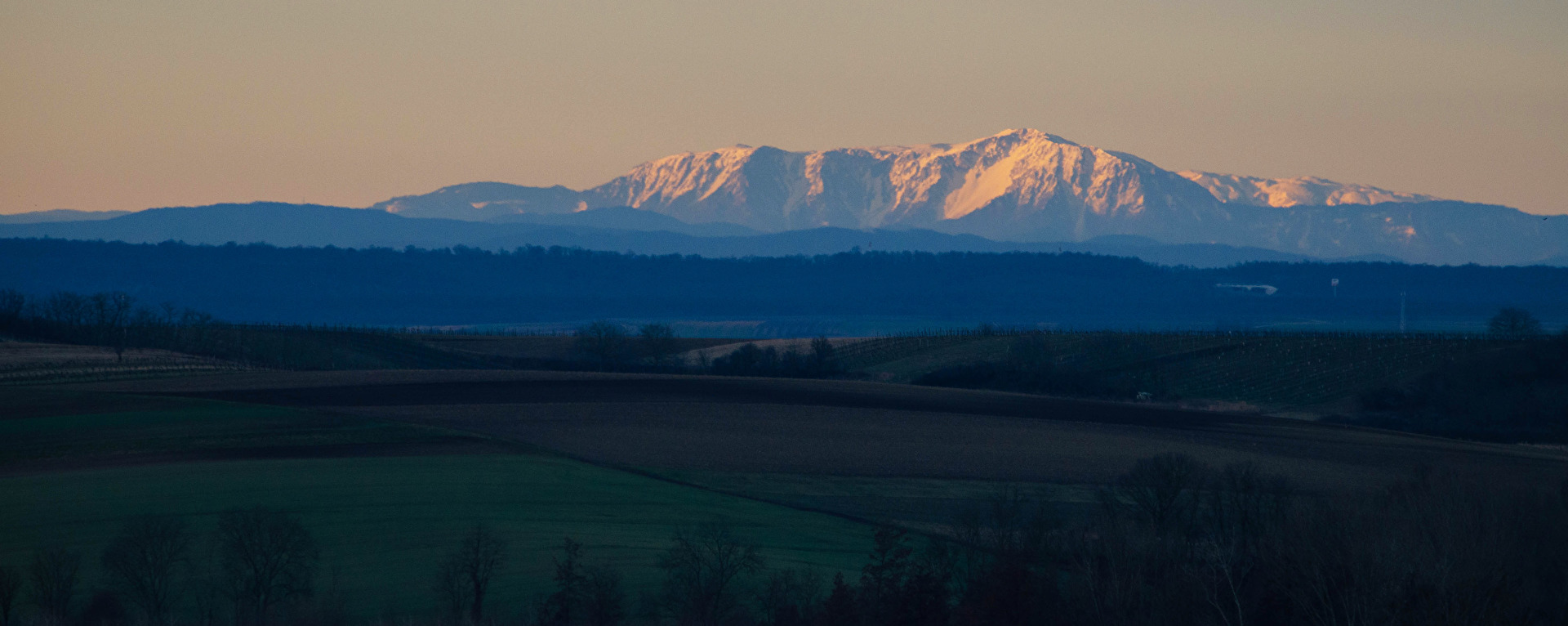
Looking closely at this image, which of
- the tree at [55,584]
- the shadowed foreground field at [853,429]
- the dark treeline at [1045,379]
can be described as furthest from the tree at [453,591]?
the dark treeline at [1045,379]

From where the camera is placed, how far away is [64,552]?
40.7 meters

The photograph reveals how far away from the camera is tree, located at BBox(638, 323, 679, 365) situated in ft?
455

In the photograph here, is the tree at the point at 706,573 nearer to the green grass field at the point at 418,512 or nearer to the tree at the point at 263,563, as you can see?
the green grass field at the point at 418,512

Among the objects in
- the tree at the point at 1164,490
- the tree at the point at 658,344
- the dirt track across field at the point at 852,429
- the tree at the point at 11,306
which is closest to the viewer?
the tree at the point at 1164,490

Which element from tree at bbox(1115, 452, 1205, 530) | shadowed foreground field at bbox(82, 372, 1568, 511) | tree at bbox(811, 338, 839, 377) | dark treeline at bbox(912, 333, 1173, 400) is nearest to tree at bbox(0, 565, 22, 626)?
shadowed foreground field at bbox(82, 372, 1568, 511)

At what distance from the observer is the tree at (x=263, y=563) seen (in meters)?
39.2

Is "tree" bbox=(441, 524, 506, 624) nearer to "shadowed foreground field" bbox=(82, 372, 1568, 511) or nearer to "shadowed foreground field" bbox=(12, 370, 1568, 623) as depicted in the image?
"shadowed foreground field" bbox=(12, 370, 1568, 623)

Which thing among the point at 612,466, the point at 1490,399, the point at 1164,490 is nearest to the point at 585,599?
the point at 612,466

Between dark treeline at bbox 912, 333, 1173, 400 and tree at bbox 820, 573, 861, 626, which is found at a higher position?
dark treeline at bbox 912, 333, 1173, 400

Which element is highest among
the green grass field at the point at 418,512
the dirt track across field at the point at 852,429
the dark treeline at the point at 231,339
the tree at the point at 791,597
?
the dark treeline at the point at 231,339

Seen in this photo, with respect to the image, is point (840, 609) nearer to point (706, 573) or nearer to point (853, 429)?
point (706, 573)

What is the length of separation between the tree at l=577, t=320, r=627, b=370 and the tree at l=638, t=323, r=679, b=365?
2.58 m

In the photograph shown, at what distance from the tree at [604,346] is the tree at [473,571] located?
86.8m

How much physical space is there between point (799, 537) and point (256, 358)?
81.1 meters
